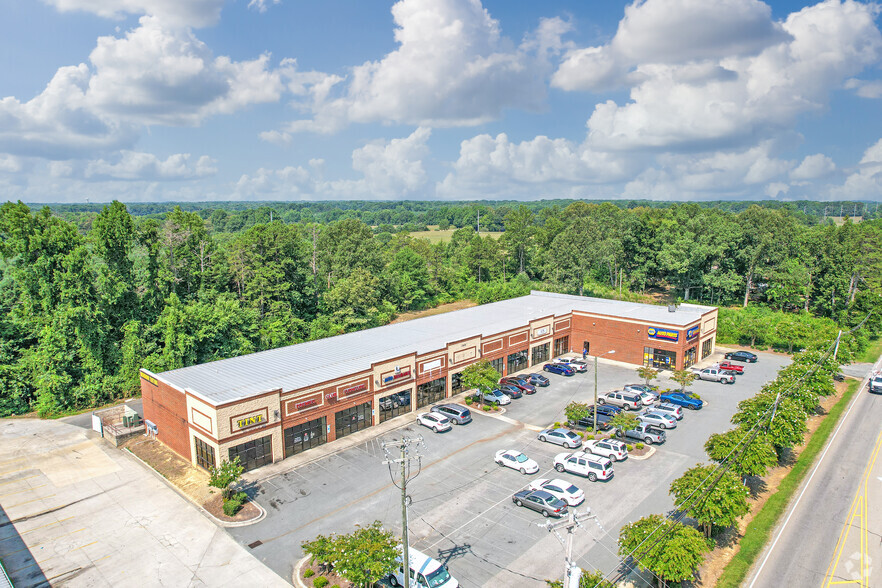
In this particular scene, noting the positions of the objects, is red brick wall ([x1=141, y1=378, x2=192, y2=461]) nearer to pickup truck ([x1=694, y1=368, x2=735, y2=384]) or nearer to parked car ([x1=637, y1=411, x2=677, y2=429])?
parked car ([x1=637, y1=411, x2=677, y2=429])

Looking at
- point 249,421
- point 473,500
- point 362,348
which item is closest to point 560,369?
point 362,348

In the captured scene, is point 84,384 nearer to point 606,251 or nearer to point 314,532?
point 314,532

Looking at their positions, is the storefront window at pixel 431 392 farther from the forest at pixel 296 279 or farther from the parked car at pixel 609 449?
the forest at pixel 296 279

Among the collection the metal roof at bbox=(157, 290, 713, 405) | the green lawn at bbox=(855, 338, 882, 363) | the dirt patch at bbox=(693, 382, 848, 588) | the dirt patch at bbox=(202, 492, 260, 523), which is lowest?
the green lawn at bbox=(855, 338, 882, 363)

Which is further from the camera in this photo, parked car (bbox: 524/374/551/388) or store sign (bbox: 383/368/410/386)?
parked car (bbox: 524/374/551/388)

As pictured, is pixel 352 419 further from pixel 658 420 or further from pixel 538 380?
pixel 658 420

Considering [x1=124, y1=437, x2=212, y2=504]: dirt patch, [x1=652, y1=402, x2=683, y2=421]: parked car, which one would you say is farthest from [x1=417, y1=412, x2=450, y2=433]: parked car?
[x1=652, y1=402, x2=683, y2=421]: parked car
